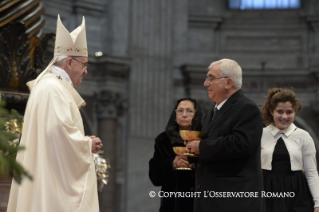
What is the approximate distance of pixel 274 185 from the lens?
480 cm

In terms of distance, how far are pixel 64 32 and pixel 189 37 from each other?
9468mm

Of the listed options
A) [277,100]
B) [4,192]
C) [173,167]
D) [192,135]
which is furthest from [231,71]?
[4,192]

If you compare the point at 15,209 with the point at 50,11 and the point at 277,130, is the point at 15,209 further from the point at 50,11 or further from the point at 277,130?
the point at 50,11

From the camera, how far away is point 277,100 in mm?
4914

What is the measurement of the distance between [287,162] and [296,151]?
0.11 m

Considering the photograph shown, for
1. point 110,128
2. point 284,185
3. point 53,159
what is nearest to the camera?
point 53,159

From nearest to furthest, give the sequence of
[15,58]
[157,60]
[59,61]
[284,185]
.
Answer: [59,61], [284,185], [15,58], [157,60]

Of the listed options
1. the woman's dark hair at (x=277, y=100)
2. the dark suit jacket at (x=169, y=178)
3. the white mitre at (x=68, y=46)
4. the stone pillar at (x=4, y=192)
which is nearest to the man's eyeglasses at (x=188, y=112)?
the dark suit jacket at (x=169, y=178)

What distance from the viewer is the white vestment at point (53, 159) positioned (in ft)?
12.4

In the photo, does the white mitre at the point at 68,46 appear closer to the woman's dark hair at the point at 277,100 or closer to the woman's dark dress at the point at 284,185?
the woman's dark hair at the point at 277,100

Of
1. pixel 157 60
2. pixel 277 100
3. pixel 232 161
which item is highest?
pixel 157 60

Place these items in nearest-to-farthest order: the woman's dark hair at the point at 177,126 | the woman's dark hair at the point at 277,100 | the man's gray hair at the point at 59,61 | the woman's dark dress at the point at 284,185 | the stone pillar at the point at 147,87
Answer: the man's gray hair at the point at 59,61, the woman's dark dress at the point at 284,185, the woman's dark hair at the point at 277,100, the woman's dark hair at the point at 177,126, the stone pillar at the point at 147,87

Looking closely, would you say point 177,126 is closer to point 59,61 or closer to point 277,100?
point 277,100

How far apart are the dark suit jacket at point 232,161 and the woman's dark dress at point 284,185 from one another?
775 mm
